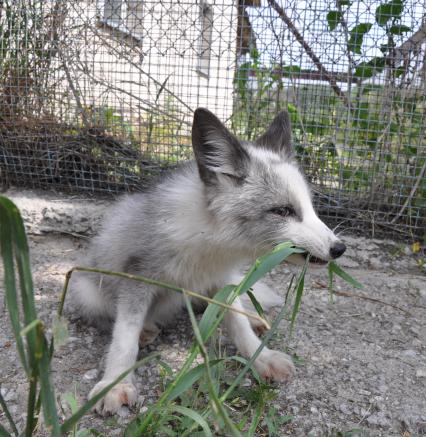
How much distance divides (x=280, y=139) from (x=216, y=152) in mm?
566

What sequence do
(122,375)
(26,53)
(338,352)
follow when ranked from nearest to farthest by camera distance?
A: (122,375)
(338,352)
(26,53)

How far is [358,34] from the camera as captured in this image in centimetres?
401

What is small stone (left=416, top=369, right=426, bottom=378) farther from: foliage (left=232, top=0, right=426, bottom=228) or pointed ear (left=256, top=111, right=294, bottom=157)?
foliage (left=232, top=0, right=426, bottom=228)

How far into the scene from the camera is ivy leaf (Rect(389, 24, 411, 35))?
3.91 meters

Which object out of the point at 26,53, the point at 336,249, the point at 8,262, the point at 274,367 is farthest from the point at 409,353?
the point at 26,53

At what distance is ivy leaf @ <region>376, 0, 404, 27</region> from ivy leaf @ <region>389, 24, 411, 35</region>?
0.25ft

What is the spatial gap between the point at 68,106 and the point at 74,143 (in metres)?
0.36

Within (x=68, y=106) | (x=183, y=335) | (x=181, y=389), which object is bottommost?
(x=183, y=335)

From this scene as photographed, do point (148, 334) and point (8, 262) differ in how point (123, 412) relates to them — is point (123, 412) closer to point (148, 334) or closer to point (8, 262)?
point (148, 334)

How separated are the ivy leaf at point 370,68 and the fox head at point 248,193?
1957 mm

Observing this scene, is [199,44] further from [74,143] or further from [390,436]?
[390,436]

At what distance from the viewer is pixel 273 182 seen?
2.44 metres

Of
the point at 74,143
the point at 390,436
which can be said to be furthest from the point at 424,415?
the point at 74,143

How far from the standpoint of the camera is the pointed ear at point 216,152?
94.1 inches
